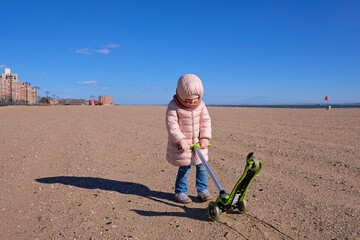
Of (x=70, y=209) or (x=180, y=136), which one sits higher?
(x=180, y=136)

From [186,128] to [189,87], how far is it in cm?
68

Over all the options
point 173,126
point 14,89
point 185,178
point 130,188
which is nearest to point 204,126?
point 173,126

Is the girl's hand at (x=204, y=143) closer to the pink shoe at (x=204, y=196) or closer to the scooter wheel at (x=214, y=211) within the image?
the pink shoe at (x=204, y=196)

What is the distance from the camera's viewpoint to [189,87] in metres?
3.78

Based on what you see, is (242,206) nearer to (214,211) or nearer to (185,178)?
(214,211)

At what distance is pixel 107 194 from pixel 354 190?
4.37m

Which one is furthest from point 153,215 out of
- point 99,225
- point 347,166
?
point 347,166

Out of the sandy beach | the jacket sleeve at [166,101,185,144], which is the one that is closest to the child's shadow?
the sandy beach

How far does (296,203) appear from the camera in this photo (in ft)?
13.3

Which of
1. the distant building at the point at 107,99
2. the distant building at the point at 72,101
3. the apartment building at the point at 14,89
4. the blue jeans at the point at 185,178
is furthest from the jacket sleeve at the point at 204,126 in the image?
the apartment building at the point at 14,89

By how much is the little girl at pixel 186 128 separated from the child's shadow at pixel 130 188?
1.04 feet

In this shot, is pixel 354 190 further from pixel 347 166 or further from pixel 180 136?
pixel 180 136

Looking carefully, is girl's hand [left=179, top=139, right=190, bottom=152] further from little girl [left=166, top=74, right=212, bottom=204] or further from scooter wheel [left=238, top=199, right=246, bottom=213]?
scooter wheel [left=238, top=199, right=246, bottom=213]

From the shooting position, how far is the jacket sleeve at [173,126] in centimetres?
384
